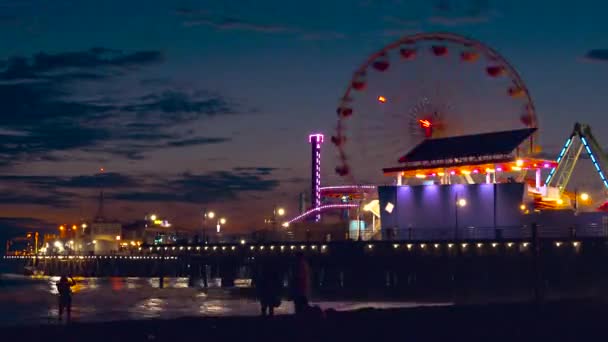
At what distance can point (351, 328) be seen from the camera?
25219 millimetres

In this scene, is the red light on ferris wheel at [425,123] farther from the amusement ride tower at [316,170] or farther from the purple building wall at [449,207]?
the amusement ride tower at [316,170]

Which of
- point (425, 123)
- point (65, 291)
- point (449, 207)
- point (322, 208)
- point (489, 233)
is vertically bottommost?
point (65, 291)

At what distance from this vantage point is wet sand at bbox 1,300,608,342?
23.5 metres

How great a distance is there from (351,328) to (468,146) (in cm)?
5228

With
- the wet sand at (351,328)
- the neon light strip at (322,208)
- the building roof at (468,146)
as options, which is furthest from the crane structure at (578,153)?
the wet sand at (351,328)

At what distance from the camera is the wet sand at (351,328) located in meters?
23.5

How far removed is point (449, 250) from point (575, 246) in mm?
9564

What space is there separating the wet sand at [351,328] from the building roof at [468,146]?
4313 cm

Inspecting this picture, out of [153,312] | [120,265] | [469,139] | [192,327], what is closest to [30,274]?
[120,265]

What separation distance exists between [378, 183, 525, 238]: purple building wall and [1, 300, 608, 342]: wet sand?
3967 cm

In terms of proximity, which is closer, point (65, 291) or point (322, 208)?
point (65, 291)

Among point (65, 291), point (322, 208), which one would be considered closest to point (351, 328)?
point (65, 291)

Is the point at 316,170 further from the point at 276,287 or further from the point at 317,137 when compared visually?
the point at 276,287

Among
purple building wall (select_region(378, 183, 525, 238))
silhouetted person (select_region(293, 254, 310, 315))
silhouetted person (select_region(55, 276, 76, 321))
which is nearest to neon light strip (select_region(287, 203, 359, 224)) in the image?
purple building wall (select_region(378, 183, 525, 238))
